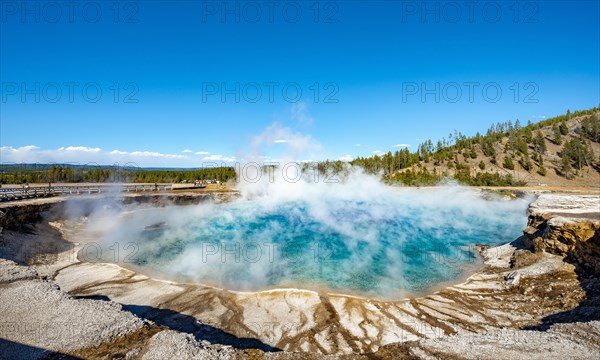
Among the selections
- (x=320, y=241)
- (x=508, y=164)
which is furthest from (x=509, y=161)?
(x=320, y=241)

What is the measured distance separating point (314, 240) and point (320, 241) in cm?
61

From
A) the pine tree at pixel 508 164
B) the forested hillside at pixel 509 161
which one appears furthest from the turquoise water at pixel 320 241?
the pine tree at pixel 508 164

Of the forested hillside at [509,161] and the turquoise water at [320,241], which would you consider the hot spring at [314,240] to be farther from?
the forested hillside at [509,161]

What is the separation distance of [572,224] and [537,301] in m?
5.41

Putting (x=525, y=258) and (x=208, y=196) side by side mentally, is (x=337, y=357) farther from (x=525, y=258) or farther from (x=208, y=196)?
(x=208, y=196)

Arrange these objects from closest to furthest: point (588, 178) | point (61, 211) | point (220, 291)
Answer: point (220, 291) → point (61, 211) → point (588, 178)

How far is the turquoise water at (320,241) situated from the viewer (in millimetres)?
16594

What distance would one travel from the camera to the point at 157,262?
18.9 meters

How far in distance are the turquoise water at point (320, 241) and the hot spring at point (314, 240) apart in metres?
0.07

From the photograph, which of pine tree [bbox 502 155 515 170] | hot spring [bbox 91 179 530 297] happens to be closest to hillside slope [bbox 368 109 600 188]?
pine tree [bbox 502 155 515 170]

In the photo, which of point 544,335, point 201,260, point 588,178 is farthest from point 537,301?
point 588,178

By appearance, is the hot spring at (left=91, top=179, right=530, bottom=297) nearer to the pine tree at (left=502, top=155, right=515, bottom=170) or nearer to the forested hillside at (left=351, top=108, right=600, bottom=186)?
the forested hillside at (left=351, top=108, right=600, bottom=186)

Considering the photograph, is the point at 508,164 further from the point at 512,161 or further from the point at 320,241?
the point at 320,241

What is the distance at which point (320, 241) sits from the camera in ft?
80.5
